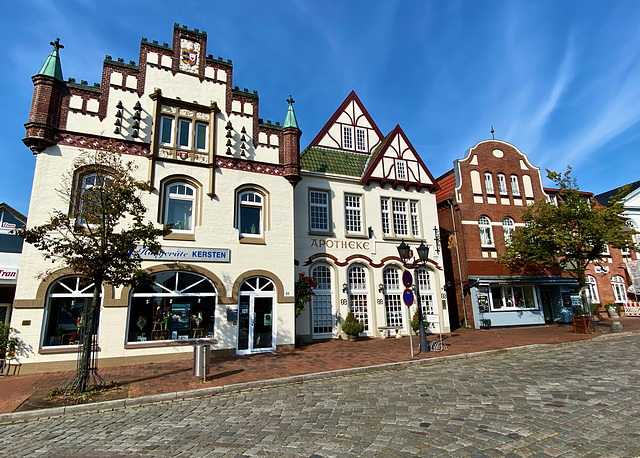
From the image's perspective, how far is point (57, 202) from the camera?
12125 millimetres

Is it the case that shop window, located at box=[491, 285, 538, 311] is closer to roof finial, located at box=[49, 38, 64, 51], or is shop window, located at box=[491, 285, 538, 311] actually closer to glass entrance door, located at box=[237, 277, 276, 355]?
glass entrance door, located at box=[237, 277, 276, 355]

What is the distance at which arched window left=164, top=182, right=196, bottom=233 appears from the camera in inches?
545

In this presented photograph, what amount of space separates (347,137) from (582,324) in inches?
631

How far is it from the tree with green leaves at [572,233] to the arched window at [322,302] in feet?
37.0

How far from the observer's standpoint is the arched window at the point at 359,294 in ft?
59.0

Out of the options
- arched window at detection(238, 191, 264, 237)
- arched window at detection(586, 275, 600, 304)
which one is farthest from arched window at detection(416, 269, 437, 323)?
arched window at detection(586, 275, 600, 304)

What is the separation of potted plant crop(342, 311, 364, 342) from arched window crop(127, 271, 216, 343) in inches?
251

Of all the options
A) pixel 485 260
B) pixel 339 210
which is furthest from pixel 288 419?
pixel 485 260

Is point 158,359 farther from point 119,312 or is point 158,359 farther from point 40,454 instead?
point 40,454

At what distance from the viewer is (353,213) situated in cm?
1909

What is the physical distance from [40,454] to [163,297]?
7.97 meters

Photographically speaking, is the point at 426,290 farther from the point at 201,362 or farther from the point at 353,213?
the point at 201,362

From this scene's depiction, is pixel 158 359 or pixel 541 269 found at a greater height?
pixel 541 269

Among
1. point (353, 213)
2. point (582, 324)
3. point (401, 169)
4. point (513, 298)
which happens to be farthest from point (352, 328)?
point (513, 298)
